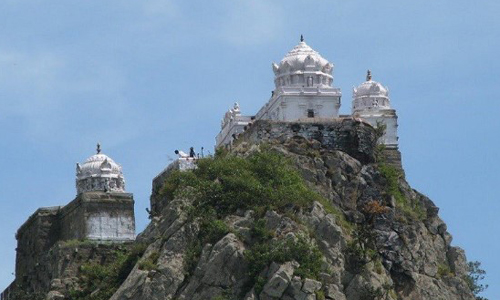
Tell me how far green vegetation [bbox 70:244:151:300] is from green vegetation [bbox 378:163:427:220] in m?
16.1

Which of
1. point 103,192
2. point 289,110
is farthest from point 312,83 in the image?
point 103,192

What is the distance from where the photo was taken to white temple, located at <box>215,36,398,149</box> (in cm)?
17912

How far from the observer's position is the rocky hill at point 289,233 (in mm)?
159750

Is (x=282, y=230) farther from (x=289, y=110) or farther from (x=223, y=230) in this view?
(x=289, y=110)

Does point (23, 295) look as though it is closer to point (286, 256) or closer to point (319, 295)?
point (286, 256)

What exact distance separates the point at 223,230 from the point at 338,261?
6664mm

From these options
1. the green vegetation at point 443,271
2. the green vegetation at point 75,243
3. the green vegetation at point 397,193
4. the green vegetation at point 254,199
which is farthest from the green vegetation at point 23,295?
the green vegetation at point 443,271

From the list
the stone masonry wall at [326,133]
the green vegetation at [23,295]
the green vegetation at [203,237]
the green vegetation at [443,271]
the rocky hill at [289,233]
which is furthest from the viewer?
the stone masonry wall at [326,133]

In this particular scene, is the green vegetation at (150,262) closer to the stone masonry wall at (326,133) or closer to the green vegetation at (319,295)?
the green vegetation at (319,295)

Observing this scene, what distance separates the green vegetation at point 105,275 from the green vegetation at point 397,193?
16094 mm

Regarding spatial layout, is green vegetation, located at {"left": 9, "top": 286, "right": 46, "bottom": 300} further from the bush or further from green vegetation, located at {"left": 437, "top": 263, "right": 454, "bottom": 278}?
green vegetation, located at {"left": 437, "top": 263, "right": 454, "bottom": 278}

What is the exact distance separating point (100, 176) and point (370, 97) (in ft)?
59.6

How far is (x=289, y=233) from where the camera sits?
161375mm

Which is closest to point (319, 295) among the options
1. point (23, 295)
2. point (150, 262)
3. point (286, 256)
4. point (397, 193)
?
point (286, 256)
